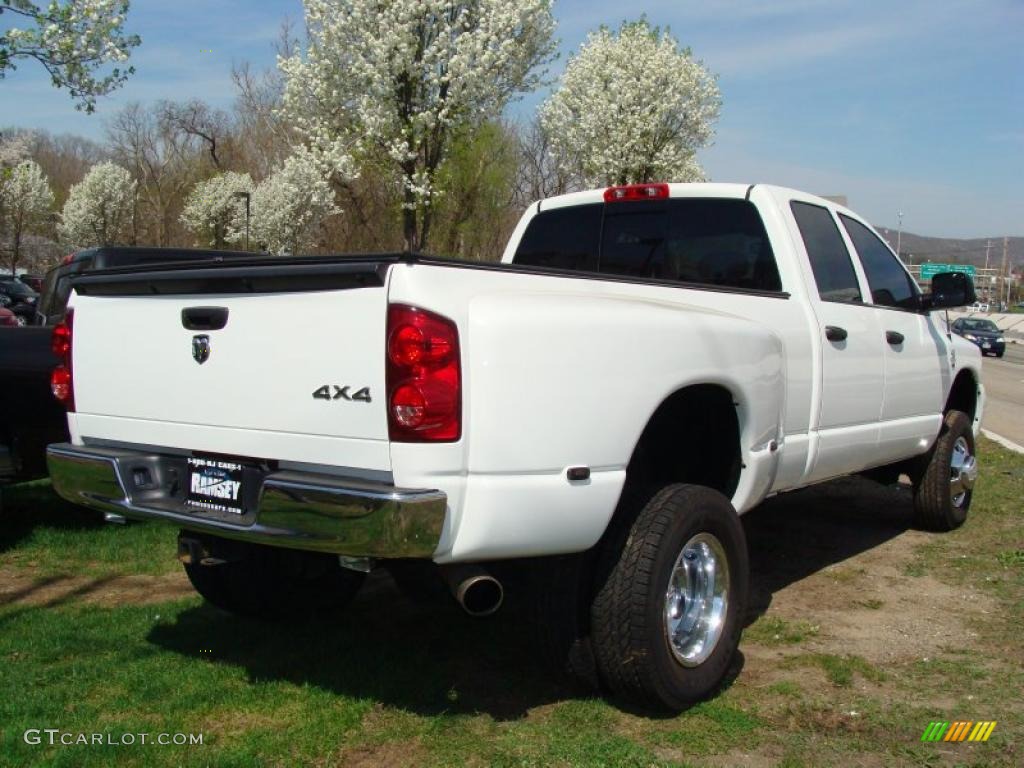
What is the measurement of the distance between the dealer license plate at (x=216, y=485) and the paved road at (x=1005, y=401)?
5.66 m

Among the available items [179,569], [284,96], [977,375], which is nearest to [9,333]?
[179,569]

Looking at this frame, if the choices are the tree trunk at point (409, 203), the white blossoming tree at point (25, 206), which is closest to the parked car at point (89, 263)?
the tree trunk at point (409, 203)

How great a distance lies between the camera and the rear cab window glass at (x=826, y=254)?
16.5 ft

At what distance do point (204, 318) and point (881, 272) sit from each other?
3972mm

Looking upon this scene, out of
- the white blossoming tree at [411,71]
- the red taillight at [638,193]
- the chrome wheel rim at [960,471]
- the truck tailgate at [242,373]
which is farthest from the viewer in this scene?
the white blossoming tree at [411,71]

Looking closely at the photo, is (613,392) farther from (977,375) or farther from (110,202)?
(110,202)

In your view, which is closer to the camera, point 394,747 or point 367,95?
point 394,747

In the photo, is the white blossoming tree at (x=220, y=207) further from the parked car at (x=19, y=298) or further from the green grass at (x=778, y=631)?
the green grass at (x=778, y=631)

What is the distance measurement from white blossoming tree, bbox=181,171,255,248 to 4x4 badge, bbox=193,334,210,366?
4673 centimetres

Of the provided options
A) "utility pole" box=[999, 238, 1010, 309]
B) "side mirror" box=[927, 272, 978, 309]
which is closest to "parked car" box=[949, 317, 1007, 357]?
"side mirror" box=[927, 272, 978, 309]

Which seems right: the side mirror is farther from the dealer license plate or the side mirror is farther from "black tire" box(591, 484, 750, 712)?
the dealer license plate

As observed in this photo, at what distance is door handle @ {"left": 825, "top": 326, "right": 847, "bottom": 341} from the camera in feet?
15.7

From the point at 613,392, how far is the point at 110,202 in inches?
2317

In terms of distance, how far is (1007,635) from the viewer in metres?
4.73
